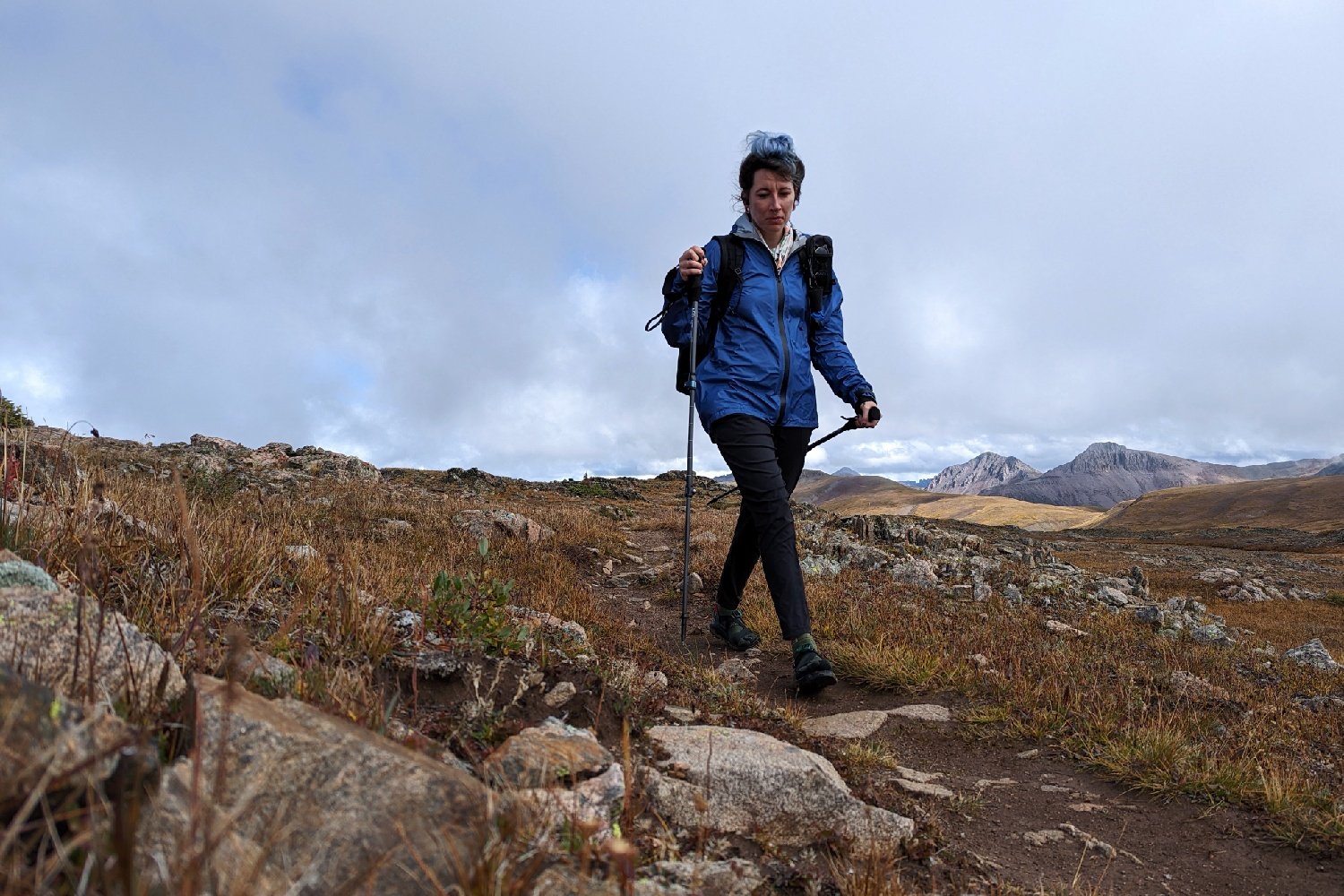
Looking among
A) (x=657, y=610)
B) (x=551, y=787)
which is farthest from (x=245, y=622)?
(x=657, y=610)

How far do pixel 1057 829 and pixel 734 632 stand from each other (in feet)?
10.4

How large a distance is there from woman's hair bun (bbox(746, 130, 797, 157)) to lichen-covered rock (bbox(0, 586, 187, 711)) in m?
5.01

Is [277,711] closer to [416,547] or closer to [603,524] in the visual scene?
[416,547]

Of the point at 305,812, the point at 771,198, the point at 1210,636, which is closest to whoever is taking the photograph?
the point at 305,812

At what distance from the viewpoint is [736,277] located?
18.0ft

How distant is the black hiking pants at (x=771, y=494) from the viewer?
4941 mm

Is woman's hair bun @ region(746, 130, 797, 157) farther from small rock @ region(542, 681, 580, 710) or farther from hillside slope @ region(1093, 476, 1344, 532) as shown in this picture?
hillside slope @ region(1093, 476, 1344, 532)

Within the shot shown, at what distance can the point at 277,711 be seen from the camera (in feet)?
5.77

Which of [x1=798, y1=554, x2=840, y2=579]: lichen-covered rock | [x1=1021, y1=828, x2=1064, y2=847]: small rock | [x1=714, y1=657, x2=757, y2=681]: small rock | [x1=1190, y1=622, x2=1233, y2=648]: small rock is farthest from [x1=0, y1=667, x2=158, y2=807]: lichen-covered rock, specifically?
[x1=1190, y1=622, x2=1233, y2=648]: small rock

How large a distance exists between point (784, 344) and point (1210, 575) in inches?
862

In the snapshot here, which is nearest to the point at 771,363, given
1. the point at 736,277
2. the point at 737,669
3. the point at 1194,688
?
the point at 736,277

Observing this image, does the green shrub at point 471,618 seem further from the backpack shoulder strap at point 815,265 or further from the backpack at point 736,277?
the backpack shoulder strap at point 815,265

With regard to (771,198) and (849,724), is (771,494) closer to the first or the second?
(849,724)

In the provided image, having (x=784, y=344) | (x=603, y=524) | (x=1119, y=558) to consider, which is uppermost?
(x=784, y=344)
